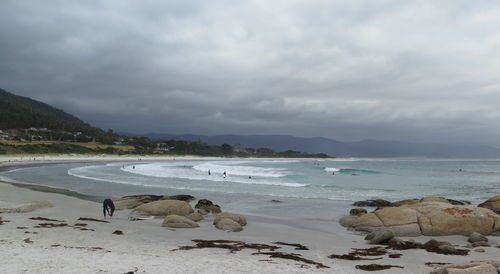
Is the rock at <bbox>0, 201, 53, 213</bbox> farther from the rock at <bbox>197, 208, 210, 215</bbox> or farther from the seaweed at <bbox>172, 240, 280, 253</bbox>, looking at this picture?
the seaweed at <bbox>172, 240, 280, 253</bbox>

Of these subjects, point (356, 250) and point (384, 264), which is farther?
point (356, 250)

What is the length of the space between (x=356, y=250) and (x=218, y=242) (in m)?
4.79

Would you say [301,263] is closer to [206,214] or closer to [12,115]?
[206,214]

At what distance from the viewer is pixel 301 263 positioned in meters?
10.3

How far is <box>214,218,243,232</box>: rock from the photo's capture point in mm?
16016

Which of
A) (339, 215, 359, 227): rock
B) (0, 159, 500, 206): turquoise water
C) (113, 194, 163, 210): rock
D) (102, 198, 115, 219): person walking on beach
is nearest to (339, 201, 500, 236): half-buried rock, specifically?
(339, 215, 359, 227): rock

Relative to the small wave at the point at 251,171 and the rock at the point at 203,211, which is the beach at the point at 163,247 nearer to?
the rock at the point at 203,211

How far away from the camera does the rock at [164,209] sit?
19156 millimetres

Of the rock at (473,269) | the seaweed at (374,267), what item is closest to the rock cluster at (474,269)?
the rock at (473,269)

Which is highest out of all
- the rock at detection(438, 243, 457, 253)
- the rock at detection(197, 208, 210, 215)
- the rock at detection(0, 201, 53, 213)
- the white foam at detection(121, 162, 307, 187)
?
the rock at detection(438, 243, 457, 253)

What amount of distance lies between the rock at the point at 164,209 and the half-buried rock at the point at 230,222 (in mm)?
3027

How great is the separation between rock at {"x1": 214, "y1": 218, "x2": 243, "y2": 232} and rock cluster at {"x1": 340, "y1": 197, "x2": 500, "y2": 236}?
5.47 m

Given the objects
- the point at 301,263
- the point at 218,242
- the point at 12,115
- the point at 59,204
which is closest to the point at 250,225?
the point at 218,242

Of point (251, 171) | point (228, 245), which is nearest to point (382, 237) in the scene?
point (228, 245)
